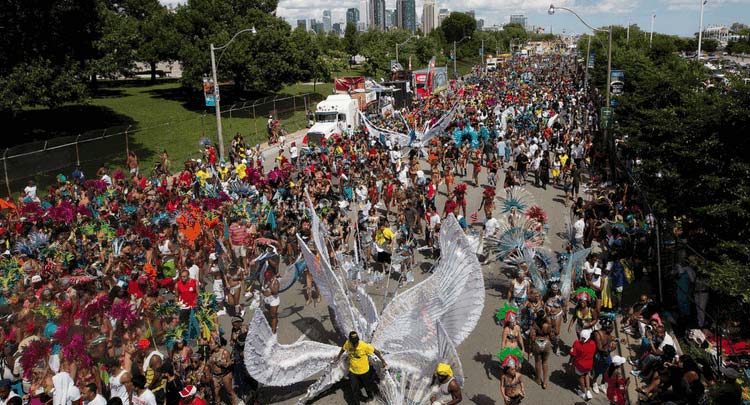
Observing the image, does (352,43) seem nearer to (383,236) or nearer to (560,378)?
(383,236)

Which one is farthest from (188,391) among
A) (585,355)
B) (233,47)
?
(233,47)

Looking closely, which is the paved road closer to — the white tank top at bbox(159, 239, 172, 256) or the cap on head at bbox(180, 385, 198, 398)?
the cap on head at bbox(180, 385, 198, 398)

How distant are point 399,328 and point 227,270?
5.31 meters

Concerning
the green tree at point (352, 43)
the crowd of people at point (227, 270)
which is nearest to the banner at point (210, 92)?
the crowd of people at point (227, 270)

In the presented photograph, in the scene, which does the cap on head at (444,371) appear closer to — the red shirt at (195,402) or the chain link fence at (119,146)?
the red shirt at (195,402)

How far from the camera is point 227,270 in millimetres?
12469

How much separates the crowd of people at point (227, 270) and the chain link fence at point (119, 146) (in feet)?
4.28

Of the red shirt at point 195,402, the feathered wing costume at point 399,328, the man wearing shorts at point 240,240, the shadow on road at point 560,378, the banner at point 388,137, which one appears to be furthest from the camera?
the banner at point 388,137

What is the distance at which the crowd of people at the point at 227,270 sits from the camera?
801 cm

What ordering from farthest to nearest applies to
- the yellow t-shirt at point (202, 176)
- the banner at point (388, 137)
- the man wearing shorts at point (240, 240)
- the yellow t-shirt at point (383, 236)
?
the banner at point (388, 137) < the yellow t-shirt at point (202, 176) < the yellow t-shirt at point (383, 236) < the man wearing shorts at point (240, 240)

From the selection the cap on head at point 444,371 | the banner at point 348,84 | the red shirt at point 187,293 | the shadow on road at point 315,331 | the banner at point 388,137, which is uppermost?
the banner at point 348,84

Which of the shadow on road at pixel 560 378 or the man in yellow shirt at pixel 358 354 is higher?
the man in yellow shirt at pixel 358 354

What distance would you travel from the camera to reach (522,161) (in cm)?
2125

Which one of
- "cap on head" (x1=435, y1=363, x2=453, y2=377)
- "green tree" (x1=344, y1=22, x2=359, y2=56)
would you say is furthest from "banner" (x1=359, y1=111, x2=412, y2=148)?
"green tree" (x1=344, y1=22, x2=359, y2=56)
